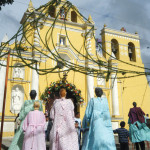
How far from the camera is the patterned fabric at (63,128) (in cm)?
351

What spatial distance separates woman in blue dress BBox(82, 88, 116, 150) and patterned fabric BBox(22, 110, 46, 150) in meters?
0.97

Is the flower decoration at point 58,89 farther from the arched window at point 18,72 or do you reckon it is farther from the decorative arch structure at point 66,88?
the arched window at point 18,72

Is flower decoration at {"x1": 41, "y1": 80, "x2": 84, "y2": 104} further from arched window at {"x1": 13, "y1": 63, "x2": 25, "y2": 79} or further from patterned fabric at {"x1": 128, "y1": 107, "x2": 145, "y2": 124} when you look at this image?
patterned fabric at {"x1": 128, "y1": 107, "x2": 145, "y2": 124}

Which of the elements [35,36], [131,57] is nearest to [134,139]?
[35,36]

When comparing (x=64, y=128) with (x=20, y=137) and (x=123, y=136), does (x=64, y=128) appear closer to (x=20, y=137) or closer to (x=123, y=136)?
(x=20, y=137)

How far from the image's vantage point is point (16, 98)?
11148mm

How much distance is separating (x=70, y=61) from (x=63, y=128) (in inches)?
397

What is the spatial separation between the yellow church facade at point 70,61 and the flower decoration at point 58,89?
1.09ft

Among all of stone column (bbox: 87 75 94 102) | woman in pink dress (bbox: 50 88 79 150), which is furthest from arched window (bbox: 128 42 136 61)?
woman in pink dress (bbox: 50 88 79 150)

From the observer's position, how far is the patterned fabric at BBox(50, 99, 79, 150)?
351 centimetres

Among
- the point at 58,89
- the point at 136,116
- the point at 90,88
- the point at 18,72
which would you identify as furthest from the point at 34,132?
the point at 90,88

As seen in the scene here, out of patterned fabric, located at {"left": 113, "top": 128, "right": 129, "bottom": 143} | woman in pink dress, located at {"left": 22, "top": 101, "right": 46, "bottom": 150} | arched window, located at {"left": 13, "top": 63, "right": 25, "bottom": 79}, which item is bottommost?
patterned fabric, located at {"left": 113, "top": 128, "right": 129, "bottom": 143}

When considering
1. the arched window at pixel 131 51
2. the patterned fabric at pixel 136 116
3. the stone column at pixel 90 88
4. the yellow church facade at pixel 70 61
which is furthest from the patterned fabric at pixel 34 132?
the arched window at pixel 131 51

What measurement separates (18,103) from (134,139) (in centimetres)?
791
